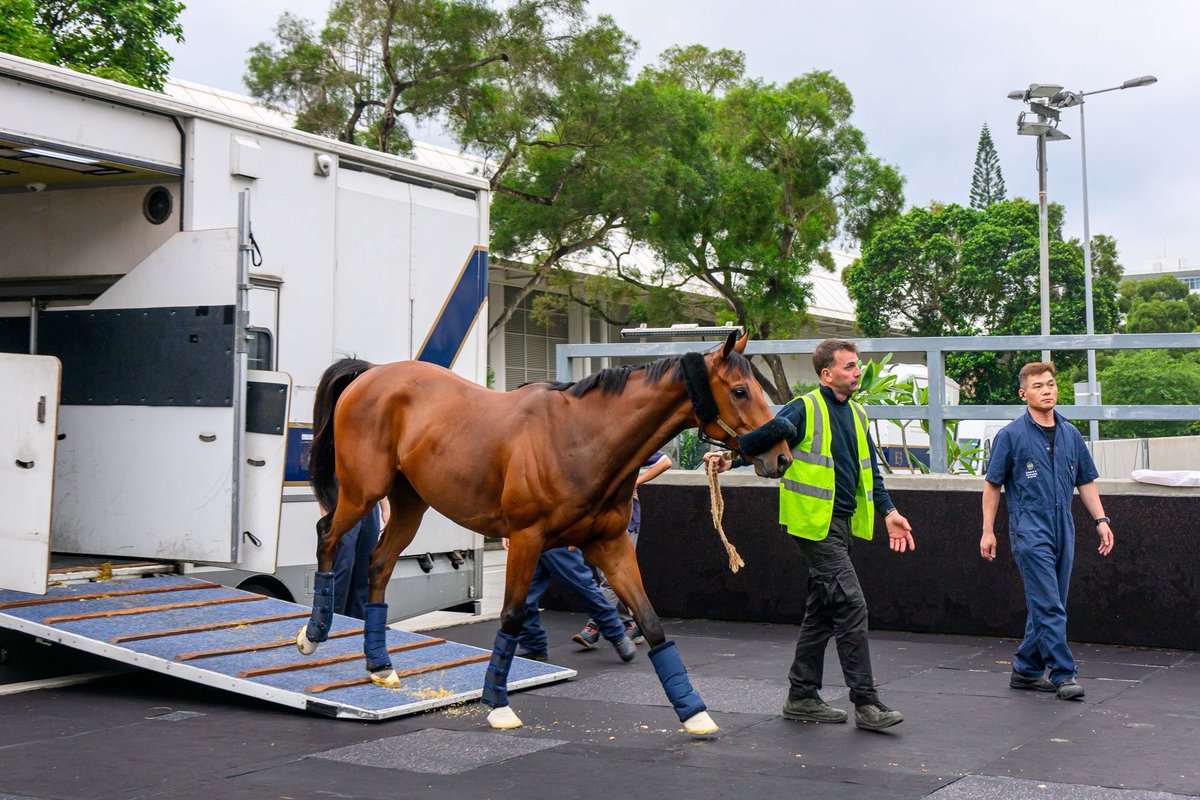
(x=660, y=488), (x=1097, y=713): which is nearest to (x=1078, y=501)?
(x=1097, y=713)

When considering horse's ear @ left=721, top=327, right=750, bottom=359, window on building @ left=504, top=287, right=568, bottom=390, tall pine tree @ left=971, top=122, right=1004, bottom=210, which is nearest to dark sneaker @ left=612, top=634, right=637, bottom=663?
horse's ear @ left=721, top=327, right=750, bottom=359

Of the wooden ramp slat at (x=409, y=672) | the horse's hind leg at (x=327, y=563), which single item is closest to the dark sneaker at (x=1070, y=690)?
the wooden ramp slat at (x=409, y=672)

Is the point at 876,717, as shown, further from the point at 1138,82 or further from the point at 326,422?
the point at 1138,82

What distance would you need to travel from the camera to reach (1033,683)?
25.0 ft

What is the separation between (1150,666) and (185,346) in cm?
661

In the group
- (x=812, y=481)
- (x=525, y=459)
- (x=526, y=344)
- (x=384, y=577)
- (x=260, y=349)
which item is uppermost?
(x=526, y=344)

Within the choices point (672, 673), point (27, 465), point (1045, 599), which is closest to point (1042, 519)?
point (1045, 599)

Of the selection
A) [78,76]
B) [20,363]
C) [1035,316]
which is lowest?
[20,363]

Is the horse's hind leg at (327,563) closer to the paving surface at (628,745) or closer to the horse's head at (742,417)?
the paving surface at (628,745)

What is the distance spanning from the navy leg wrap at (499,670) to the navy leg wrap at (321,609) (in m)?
1.09

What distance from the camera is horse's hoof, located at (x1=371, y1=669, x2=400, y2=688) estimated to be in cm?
705

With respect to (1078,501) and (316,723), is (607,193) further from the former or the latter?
(316,723)

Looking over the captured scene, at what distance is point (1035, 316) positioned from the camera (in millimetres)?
40531

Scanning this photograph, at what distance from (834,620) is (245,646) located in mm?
3309
